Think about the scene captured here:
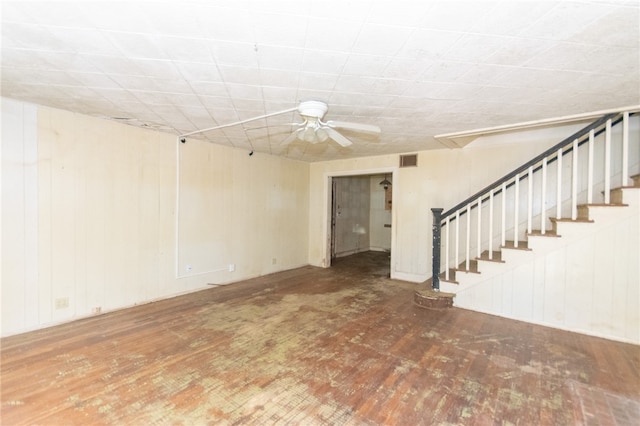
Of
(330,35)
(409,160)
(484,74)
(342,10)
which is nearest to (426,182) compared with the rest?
(409,160)

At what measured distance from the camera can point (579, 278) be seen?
3.06 metres

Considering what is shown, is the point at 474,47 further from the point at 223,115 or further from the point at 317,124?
the point at 223,115

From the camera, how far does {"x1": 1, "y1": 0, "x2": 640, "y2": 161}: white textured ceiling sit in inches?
57.4

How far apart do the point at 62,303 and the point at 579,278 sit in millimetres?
5684

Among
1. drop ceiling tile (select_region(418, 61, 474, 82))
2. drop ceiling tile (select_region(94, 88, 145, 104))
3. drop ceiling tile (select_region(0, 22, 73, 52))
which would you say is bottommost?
drop ceiling tile (select_region(418, 61, 474, 82))

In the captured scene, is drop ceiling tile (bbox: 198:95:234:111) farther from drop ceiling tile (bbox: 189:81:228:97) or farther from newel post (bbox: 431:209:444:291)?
newel post (bbox: 431:209:444:291)

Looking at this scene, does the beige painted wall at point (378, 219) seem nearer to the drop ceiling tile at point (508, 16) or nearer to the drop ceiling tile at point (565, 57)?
the drop ceiling tile at point (565, 57)

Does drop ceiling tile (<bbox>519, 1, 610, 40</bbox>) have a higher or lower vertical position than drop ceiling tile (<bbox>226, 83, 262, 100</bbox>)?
lower

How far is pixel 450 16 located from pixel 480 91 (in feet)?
3.85

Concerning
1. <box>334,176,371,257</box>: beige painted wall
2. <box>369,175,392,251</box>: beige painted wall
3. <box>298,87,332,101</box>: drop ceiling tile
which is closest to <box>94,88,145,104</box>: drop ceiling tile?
<box>298,87,332,101</box>: drop ceiling tile

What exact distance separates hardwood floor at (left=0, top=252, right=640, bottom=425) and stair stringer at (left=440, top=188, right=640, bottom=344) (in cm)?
22

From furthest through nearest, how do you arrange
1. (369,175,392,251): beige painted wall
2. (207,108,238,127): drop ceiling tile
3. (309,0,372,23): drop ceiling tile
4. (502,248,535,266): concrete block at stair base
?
(369,175,392,251): beige painted wall < (502,248,535,266): concrete block at stair base < (207,108,238,127): drop ceiling tile < (309,0,372,23): drop ceiling tile

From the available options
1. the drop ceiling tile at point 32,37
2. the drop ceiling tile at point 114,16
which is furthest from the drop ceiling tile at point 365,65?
the drop ceiling tile at point 32,37

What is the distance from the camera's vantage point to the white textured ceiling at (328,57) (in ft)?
4.79
